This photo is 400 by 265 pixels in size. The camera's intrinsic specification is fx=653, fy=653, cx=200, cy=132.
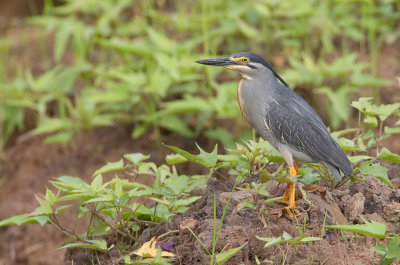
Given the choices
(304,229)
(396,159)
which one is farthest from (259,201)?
(396,159)

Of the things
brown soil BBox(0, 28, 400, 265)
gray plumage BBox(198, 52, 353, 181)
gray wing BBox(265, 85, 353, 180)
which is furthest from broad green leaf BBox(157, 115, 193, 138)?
gray wing BBox(265, 85, 353, 180)

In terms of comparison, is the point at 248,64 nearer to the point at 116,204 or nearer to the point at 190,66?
the point at 116,204

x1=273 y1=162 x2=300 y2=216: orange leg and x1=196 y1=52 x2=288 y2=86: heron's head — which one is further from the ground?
x1=196 y1=52 x2=288 y2=86: heron's head

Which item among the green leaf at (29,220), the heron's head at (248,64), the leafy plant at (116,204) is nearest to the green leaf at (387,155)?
the heron's head at (248,64)

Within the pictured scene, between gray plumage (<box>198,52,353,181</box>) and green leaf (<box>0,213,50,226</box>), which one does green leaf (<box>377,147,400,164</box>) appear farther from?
green leaf (<box>0,213,50,226</box>)

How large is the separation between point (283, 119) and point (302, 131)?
11 cm

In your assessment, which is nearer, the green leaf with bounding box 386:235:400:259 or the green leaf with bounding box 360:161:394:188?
the green leaf with bounding box 386:235:400:259


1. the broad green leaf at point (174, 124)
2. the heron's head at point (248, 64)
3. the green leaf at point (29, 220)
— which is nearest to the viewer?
the green leaf at point (29, 220)

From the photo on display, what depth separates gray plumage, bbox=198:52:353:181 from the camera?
10.4 ft

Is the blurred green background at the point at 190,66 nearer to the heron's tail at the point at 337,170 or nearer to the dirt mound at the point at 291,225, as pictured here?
the dirt mound at the point at 291,225

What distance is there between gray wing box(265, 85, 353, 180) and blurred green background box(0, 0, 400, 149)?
69.2 inches

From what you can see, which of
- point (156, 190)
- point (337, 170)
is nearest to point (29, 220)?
point (156, 190)

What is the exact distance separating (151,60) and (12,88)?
130 cm

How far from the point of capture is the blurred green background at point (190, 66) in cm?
534
